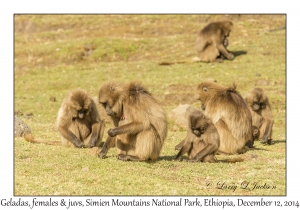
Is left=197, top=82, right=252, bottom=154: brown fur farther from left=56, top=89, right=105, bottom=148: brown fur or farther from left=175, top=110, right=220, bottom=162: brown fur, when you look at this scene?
left=56, top=89, right=105, bottom=148: brown fur

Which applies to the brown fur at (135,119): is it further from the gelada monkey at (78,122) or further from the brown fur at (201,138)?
the gelada monkey at (78,122)

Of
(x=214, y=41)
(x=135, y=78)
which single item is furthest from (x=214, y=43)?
(x=135, y=78)

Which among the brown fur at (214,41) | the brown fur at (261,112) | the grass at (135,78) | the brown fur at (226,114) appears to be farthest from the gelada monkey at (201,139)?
the brown fur at (214,41)

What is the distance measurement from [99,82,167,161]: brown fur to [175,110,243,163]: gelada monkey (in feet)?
2.27

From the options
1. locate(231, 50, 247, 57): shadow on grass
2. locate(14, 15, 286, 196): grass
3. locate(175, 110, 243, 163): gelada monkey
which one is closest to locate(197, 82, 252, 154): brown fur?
locate(14, 15, 286, 196): grass

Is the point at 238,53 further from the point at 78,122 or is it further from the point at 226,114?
the point at 78,122

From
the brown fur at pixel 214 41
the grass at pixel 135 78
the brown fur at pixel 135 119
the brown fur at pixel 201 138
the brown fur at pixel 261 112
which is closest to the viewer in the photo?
the grass at pixel 135 78

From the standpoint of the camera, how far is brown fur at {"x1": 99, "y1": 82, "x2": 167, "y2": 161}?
1086 cm

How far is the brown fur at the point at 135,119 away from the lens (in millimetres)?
10859

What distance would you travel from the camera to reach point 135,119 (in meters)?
10.9

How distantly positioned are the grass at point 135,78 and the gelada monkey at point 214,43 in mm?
533

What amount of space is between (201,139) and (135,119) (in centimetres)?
171

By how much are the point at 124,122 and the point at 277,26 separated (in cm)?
2793

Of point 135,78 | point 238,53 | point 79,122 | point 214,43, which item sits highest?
point 214,43
